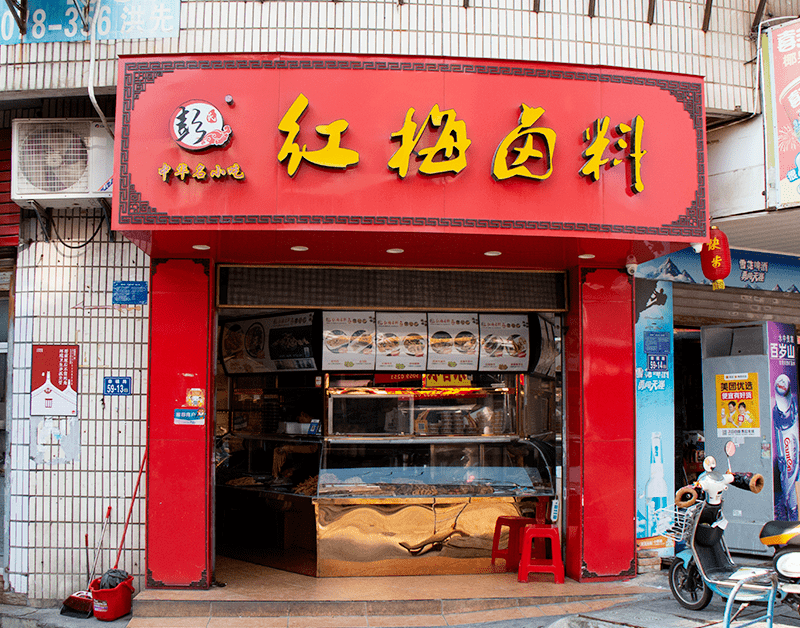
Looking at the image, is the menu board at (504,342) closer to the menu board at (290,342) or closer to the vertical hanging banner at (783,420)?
the menu board at (290,342)

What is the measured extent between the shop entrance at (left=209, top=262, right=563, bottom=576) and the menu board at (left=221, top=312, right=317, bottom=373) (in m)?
0.02

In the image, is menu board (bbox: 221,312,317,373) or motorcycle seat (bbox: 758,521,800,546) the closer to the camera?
motorcycle seat (bbox: 758,521,800,546)

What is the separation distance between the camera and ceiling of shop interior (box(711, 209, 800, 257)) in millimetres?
7348

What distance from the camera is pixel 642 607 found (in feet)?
21.0

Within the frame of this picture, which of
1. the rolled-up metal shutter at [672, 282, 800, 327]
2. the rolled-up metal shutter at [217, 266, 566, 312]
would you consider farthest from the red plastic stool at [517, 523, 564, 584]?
the rolled-up metal shutter at [672, 282, 800, 327]

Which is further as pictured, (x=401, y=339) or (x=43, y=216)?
(x=401, y=339)

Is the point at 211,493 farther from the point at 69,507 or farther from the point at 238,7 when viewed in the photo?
the point at 238,7

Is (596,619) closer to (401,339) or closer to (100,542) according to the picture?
(401,339)

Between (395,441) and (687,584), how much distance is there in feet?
10.7

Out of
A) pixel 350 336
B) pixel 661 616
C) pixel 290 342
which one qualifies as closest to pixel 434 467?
pixel 350 336

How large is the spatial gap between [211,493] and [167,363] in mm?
1344

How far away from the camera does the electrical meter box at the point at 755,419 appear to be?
840cm

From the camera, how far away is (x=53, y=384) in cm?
699

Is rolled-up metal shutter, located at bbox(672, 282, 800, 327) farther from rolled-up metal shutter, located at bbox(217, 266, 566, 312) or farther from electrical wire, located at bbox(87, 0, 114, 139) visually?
electrical wire, located at bbox(87, 0, 114, 139)
